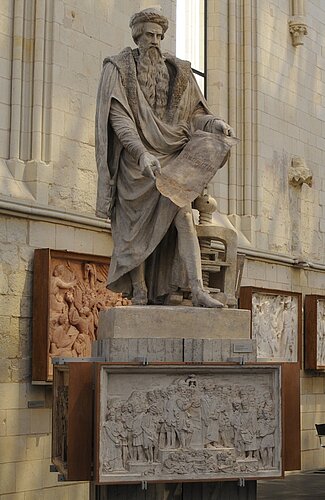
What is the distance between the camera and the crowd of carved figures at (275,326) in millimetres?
14323

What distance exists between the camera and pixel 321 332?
51.9ft

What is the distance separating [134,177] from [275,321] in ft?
26.3

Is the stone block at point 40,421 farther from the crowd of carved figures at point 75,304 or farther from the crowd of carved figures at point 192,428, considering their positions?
the crowd of carved figures at point 192,428

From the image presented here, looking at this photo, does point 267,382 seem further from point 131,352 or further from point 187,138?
point 187,138

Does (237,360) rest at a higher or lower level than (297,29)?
lower

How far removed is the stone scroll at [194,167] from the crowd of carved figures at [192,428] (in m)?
1.22

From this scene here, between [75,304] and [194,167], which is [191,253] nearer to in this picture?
[194,167]

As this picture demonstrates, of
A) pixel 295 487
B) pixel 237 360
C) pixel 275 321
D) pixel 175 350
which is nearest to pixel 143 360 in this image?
pixel 175 350

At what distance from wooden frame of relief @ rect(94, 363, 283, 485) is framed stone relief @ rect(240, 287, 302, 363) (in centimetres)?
722

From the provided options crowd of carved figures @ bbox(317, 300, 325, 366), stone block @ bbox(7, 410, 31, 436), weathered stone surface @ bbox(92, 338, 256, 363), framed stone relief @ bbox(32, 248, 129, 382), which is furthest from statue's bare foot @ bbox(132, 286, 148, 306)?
crowd of carved figures @ bbox(317, 300, 325, 366)

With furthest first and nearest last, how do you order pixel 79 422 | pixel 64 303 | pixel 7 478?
1. pixel 64 303
2. pixel 7 478
3. pixel 79 422

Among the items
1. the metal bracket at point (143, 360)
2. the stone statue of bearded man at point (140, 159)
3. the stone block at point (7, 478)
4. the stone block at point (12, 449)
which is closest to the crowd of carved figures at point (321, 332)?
the stone block at point (12, 449)

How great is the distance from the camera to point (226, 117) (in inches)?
574

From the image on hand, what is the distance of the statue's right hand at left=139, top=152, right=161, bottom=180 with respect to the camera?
6.79 m
